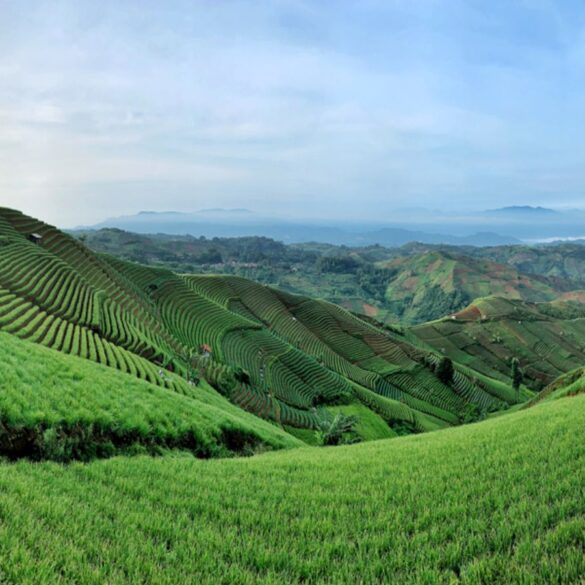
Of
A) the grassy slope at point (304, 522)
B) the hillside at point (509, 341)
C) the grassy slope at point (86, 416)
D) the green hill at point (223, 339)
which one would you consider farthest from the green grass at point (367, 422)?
the hillside at point (509, 341)

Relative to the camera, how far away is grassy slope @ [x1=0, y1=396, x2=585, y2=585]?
4.78m

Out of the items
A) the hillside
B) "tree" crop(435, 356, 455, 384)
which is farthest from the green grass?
the hillside

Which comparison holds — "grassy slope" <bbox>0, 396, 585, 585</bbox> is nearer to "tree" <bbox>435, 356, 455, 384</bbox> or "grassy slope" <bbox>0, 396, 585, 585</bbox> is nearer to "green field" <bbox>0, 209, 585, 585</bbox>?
"green field" <bbox>0, 209, 585, 585</bbox>

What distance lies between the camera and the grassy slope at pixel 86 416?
9016 mm

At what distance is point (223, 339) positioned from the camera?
60.9 m

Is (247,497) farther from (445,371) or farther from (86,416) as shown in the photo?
(445,371)

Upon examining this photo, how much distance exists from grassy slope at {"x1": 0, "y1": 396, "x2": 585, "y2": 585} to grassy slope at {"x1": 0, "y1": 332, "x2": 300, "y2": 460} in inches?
62.1

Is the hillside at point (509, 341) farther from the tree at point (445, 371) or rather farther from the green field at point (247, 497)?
the green field at point (247, 497)

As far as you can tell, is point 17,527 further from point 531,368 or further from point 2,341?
point 531,368

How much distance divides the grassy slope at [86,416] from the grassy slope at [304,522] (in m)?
1.58

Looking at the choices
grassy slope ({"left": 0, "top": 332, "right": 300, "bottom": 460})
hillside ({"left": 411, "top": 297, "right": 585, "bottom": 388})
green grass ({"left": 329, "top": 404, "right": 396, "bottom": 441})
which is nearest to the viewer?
grassy slope ({"left": 0, "top": 332, "right": 300, "bottom": 460})

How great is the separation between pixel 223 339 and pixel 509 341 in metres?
101

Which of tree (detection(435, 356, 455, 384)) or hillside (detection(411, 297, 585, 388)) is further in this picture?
hillside (detection(411, 297, 585, 388))

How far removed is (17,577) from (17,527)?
3.60 ft
